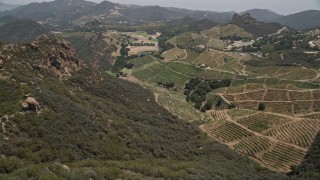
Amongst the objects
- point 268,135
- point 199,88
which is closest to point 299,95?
point 268,135

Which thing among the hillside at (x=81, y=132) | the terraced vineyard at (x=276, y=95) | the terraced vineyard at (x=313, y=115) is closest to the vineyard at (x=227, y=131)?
the hillside at (x=81, y=132)

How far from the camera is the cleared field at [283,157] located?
3310 inches

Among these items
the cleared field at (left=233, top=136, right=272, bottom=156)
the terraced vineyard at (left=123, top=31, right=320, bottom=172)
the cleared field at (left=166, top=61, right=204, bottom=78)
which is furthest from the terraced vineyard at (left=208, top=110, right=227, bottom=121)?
the cleared field at (left=166, top=61, right=204, bottom=78)

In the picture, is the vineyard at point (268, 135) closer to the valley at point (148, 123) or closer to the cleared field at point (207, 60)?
the valley at point (148, 123)

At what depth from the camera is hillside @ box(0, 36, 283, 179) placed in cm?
5372

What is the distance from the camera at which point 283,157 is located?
86.6 m

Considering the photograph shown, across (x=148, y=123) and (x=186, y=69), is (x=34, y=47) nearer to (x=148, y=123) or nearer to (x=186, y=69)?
(x=148, y=123)

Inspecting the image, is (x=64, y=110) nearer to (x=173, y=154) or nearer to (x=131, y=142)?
(x=131, y=142)

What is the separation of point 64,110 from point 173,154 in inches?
893

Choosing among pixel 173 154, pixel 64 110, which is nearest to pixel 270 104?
pixel 173 154

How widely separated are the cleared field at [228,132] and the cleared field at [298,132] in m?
6.10

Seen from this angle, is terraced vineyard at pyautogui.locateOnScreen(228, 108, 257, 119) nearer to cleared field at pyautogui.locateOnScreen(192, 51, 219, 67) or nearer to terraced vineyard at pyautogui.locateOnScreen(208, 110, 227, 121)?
terraced vineyard at pyautogui.locateOnScreen(208, 110, 227, 121)

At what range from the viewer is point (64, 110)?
72.1 m

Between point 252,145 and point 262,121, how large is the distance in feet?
39.5
